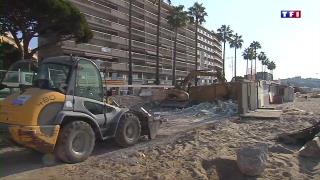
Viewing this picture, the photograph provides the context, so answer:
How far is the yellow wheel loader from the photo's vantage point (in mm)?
10523

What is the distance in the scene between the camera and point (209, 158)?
12.0m

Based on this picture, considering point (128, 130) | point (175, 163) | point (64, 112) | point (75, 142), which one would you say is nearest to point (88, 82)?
point (64, 112)

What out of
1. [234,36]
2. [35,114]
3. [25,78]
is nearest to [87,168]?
[35,114]

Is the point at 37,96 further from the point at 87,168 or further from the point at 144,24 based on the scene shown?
the point at 144,24

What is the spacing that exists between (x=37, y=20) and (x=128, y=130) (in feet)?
107

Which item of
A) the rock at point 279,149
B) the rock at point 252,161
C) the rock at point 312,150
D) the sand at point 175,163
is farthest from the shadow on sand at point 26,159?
the rock at point 312,150

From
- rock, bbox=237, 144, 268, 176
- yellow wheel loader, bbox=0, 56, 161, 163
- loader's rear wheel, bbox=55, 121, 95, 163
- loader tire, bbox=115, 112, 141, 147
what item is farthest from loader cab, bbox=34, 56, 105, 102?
rock, bbox=237, 144, 268, 176

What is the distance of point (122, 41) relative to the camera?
89000 mm

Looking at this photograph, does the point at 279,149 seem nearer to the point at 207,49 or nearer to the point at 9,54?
the point at 9,54

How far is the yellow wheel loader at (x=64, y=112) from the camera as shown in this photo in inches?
414

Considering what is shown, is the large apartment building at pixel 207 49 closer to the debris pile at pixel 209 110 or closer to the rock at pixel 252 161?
the debris pile at pixel 209 110

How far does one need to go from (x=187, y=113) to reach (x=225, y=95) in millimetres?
5418

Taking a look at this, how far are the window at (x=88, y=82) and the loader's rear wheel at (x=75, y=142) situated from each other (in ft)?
2.82

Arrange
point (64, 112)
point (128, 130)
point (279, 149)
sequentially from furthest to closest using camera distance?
point (279, 149) < point (128, 130) < point (64, 112)
